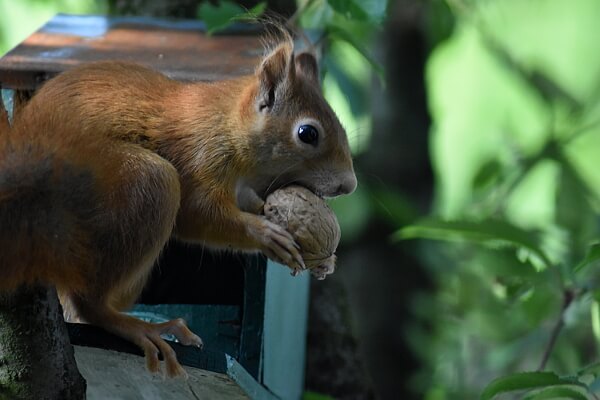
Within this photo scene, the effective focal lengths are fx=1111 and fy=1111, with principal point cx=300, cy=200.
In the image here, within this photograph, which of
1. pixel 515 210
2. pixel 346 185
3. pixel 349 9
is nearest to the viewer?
pixel 346 185

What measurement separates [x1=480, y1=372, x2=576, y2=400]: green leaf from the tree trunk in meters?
0.68

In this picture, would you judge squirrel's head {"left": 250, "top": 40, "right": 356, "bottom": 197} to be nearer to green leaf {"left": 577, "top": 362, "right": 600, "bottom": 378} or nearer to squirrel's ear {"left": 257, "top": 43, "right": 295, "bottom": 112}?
squirrel's ear {"left": 257, "top": 43, "right": 295, "bottom": 112}

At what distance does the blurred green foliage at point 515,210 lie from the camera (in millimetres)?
2293

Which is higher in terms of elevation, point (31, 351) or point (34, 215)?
point (34, 215)

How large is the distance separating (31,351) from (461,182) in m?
3.57

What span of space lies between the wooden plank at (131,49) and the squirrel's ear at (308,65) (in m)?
0.13

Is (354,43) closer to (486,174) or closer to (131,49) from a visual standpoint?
(131,49)

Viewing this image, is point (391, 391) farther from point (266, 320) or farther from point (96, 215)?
point (96, 215)

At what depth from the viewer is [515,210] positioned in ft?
14.4

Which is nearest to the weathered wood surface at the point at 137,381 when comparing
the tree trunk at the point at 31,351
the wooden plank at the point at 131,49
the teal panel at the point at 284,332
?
the tree trunk at the point at 31,351

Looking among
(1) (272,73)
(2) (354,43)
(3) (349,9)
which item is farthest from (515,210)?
(1) (272,73)

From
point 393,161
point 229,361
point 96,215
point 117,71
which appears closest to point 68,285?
point 96,215

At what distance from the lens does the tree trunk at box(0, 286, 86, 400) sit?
161 centimetres

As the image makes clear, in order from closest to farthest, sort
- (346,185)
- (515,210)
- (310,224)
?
(310,224), (346,185), (515,210)
